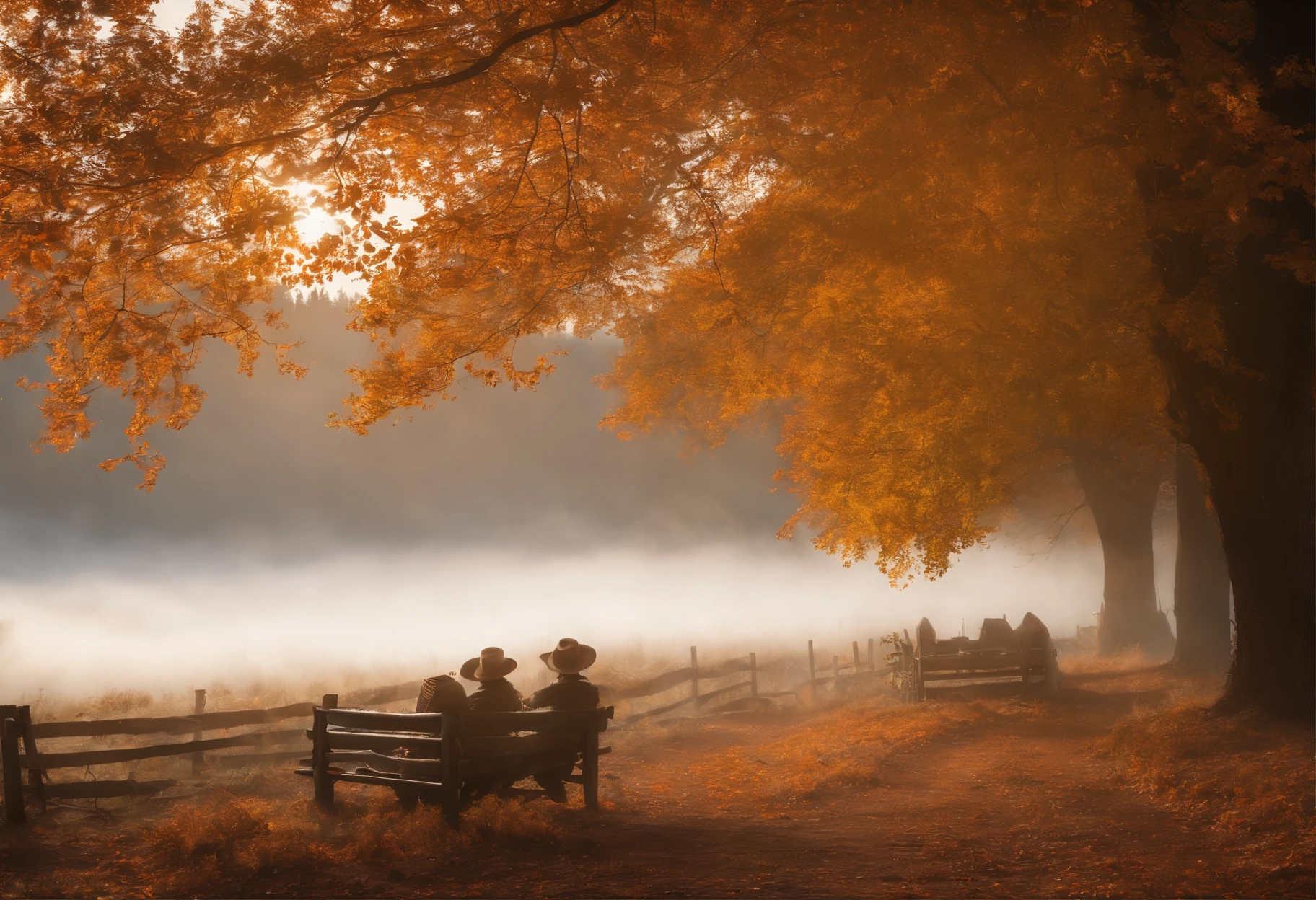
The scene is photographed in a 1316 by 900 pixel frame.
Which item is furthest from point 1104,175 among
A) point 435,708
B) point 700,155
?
point 435,708

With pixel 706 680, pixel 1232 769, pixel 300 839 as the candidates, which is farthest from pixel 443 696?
pixel 706 680

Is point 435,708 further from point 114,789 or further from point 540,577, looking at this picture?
point 540,577

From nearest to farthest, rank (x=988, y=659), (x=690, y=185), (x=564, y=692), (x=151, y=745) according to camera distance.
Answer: (x=564, y=692)
(x=690, y=185)
(x=151, y=745)
(x=988, y=659)

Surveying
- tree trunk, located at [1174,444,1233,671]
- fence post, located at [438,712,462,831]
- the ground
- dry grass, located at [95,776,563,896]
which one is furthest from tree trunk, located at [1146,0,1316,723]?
fence post, located at [438,712,462,831]

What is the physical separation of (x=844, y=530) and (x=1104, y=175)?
8.22 m

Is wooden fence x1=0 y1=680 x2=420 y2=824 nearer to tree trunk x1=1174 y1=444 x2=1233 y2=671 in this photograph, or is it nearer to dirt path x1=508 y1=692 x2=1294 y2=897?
dirt path x1=508 y1=692 x2=1294 y2=897

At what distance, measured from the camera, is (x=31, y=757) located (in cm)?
958

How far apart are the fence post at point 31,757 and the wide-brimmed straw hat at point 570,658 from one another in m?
5.41

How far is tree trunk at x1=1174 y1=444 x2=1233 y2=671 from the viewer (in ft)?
62.5

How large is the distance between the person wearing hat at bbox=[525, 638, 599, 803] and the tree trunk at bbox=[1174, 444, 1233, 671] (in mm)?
14845

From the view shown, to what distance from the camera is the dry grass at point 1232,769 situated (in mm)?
7587

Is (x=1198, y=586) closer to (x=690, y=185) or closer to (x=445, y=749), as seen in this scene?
(x=690, y=185)

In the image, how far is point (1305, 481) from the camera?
10828 mm

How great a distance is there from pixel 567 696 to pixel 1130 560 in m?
19.8
